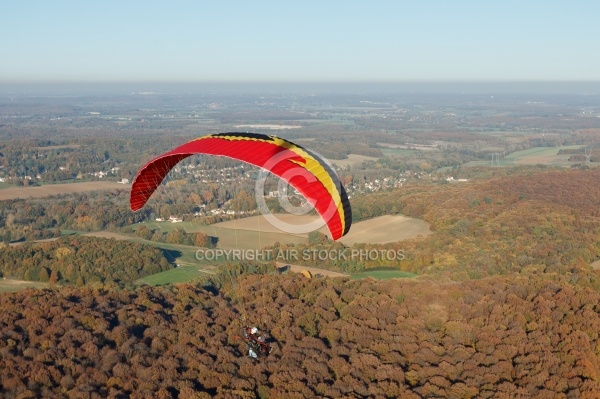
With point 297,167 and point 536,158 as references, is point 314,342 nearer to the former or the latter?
point 297,167

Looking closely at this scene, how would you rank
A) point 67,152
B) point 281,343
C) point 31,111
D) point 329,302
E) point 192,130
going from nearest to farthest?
point 281,343 → point 329,302 → point 67,152 → point 192,130 → point 31,111

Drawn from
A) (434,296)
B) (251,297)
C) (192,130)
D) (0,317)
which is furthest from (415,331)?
(192,130)

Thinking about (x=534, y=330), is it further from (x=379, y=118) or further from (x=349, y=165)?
(x=379, y=118)

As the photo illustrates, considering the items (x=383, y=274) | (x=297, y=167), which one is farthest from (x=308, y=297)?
(x=297, y=167)

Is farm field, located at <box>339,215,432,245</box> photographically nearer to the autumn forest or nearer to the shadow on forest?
the autumn forest

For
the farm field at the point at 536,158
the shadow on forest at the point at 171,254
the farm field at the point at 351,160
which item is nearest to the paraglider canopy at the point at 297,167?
the shadow on forest at the point at 171,254

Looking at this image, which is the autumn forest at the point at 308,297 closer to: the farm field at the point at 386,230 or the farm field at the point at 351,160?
the farm field at the point at 386,230
